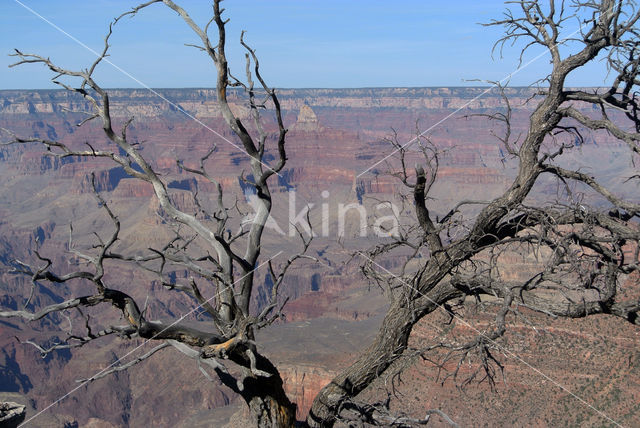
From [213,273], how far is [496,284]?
2591mm

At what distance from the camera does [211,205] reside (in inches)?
4975

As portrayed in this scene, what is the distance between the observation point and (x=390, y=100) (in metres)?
193

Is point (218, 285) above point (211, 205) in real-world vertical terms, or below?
above

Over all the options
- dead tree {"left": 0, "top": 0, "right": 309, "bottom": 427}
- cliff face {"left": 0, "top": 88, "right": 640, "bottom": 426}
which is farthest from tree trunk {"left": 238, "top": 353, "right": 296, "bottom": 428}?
cliff face {"left": 0, "top": 88, "right": 640, "bottom": 426}

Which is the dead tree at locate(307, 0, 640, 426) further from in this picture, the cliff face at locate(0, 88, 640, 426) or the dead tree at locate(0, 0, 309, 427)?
the cliff face at locate(0, 88, 640, 426)

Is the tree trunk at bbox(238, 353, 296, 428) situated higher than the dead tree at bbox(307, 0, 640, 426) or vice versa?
the dead tree at bbox(307, 0, 640, 426)

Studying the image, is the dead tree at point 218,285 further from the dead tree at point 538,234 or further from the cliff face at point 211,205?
the cliff face at point 211,205

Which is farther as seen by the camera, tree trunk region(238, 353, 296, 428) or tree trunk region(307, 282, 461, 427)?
tree trunk region(307, 282, 461, 427)

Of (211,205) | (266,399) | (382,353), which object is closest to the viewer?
(266,399)

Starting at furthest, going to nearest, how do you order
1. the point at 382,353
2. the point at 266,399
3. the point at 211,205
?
1. the point at 211,205
2. the point at 382,353
3. the point at 266,399

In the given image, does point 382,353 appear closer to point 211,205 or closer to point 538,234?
point 538,234

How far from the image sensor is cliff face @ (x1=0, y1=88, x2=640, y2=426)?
5109cm

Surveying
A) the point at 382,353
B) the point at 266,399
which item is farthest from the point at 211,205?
the point at 266,399

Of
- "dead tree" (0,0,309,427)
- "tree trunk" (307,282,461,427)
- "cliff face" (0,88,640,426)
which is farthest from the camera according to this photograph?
"cliff face" (0,88,640,426)
